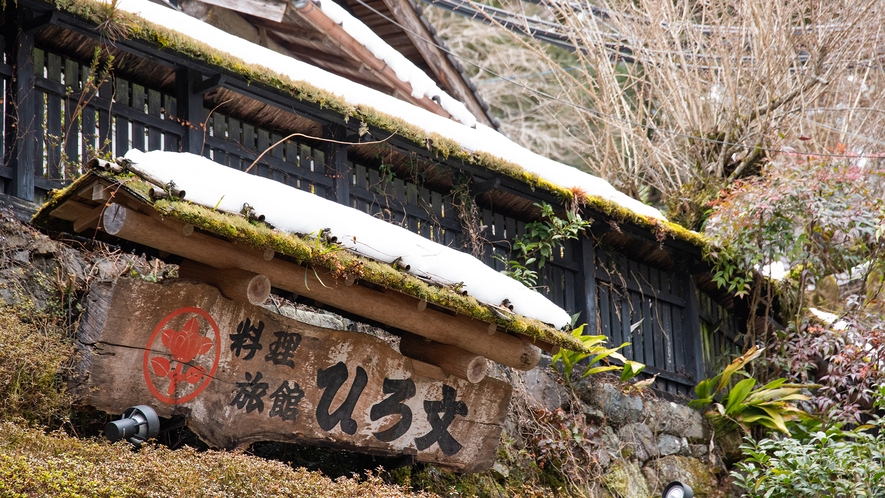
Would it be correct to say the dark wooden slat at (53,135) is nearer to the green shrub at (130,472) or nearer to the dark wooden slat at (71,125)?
the dark wooden slat at (71,125)

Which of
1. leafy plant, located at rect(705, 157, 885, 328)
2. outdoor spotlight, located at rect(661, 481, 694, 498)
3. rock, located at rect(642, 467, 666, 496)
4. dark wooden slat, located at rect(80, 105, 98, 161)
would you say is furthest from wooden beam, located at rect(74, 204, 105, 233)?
leafy plant, located at rect(705, 157, 885, 328)

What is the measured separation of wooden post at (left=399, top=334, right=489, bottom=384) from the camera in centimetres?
697

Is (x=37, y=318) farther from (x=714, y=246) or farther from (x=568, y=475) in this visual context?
(x=714, y=246)

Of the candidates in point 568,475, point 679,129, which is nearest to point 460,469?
point 568,475

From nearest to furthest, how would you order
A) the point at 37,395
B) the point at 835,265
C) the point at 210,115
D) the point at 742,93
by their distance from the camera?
the point at 37,395
the point at 210,115
the point at 835,265
the point at 742,93

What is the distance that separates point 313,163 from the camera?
27.8 ft

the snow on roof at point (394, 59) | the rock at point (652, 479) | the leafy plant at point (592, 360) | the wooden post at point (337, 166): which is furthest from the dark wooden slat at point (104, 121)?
the rock at point (652, 479)

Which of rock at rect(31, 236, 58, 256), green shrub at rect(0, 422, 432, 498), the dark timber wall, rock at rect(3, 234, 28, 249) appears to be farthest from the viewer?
the dark timber wall

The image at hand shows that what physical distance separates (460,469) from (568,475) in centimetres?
166

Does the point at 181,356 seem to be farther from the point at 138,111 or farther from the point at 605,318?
the point at 605,318

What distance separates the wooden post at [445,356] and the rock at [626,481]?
245 cm

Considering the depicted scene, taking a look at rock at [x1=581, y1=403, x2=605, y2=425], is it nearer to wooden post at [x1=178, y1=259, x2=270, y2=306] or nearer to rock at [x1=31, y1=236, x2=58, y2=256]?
wooden post at [x1=178, y1=259, x2=270, y2=306]

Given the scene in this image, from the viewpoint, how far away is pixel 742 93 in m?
12.8

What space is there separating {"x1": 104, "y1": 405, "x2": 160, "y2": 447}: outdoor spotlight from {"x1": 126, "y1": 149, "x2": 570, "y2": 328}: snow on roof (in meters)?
1.25
